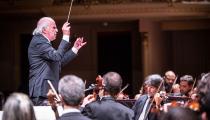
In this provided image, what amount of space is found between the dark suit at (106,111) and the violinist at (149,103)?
1.76 feet

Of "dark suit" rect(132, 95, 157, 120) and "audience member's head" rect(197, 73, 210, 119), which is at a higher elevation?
"audience member's head" rect(197, 73, 210, 119)

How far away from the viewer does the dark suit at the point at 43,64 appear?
5250 mm

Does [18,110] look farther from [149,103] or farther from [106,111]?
[149,103]

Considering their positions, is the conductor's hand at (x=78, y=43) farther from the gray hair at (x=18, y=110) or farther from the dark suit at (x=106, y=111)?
the gray hair at (x=18, y=110)

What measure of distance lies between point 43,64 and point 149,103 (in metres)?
1.23

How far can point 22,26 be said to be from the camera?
617 inches

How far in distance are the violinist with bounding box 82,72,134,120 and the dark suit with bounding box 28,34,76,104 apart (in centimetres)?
69

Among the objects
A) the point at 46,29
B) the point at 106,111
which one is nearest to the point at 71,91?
the point at 106,111

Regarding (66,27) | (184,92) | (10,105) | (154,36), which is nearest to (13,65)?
(154,36)

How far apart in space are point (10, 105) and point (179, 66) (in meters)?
13.1

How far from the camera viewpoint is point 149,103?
5.54 metres

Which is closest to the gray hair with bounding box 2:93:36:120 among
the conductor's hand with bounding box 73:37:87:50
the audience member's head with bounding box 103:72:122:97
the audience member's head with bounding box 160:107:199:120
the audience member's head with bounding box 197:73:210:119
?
the audience member's head with bounding box 160:107:199:120

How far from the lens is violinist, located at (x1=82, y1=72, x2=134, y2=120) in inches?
184

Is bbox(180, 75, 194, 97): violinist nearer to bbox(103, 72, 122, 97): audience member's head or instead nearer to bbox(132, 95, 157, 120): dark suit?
bbox(132, 95, 157, 120): dark suit
